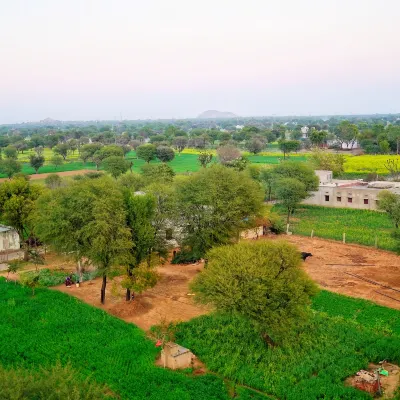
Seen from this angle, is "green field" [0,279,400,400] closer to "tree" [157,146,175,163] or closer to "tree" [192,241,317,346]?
"tree" [192,241,317,346]

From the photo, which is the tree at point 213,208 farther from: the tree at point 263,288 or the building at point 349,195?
the building at point 349,195

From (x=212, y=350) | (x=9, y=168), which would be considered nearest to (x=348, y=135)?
(x=9, y=168)

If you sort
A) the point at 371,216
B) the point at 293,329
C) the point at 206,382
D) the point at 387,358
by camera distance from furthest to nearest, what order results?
the point at 371,216 < the point at 293,329 < the point at 387,358 < the point at 206,382

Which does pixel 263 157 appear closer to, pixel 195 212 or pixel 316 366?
pixel 195 212

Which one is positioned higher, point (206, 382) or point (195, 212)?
point (195, 212)

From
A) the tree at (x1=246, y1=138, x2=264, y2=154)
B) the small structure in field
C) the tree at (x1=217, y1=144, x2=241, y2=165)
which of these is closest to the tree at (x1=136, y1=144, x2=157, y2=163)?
the tree at (x1=217, y1=144, x2=241, y2=165)

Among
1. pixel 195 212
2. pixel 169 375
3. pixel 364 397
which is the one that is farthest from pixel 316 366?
pixel 195 212
